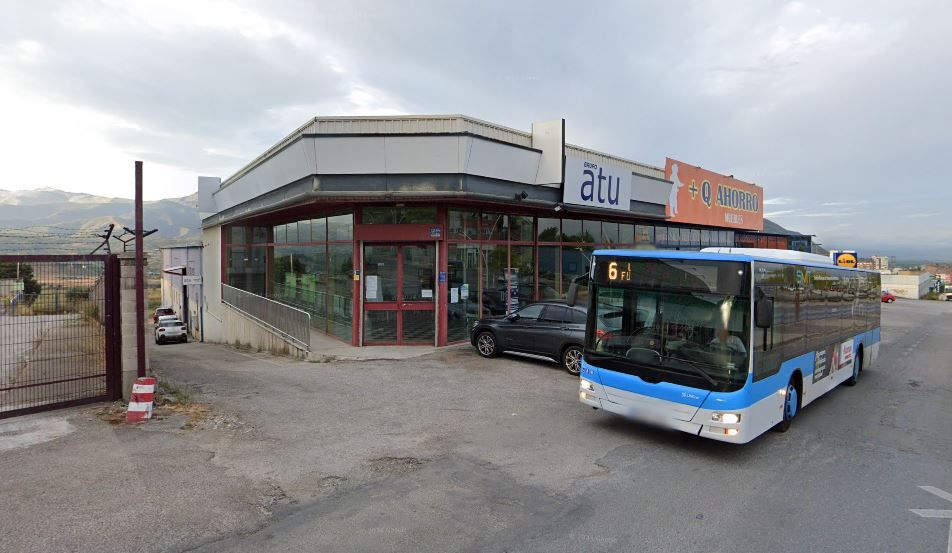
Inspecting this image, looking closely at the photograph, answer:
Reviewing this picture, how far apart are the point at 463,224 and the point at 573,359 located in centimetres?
528

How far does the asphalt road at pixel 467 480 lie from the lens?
457 centimetres

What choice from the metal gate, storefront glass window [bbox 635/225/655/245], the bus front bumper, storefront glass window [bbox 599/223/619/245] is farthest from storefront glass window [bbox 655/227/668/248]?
the metal gate

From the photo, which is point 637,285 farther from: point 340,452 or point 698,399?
point 340,452

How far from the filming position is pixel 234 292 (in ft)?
73.9

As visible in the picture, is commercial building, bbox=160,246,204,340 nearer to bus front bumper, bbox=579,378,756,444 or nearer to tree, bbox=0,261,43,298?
tree, bbox=0,261,43,298

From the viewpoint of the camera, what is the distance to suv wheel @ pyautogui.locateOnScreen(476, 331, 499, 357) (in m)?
13.1

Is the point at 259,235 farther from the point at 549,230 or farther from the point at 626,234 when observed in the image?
the point at 626,234

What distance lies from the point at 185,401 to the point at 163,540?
4.64 m

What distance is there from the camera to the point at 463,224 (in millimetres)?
15008

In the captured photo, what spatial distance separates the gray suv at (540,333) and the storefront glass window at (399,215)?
3.23 m

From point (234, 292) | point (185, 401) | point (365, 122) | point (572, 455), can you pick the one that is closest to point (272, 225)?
point (234, 292)

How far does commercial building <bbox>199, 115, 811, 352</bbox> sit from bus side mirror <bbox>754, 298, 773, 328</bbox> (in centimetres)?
268

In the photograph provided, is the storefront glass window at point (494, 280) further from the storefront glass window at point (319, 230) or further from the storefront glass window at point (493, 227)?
the storefront glass window at point (319, 230)

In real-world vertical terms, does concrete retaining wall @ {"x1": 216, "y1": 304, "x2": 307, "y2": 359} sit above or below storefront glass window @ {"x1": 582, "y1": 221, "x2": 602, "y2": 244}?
below
